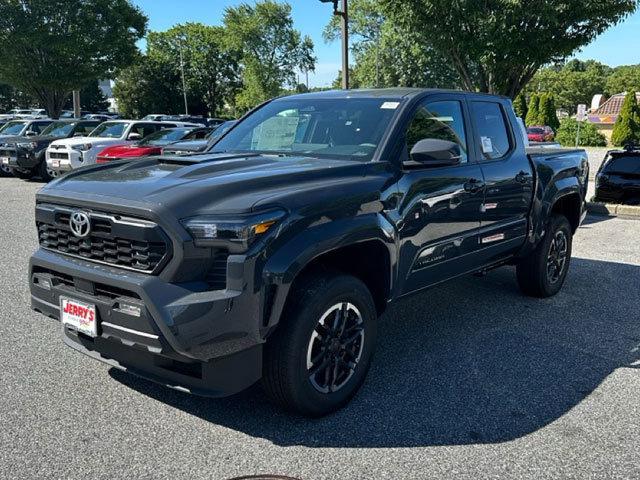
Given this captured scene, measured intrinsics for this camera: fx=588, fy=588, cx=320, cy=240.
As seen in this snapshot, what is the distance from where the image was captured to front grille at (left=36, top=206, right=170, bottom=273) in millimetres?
2877

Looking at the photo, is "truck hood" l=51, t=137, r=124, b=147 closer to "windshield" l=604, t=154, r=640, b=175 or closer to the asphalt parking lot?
the asphalt parking lot

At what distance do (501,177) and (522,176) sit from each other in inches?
16.0

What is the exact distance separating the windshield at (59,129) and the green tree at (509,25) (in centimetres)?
932

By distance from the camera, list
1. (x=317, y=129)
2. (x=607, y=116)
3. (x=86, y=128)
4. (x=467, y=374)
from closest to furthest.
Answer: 1. (x=467, y=374)
2. (x=317, y=129)
3. (x=86, y=128)
4. (x=607, y=116)

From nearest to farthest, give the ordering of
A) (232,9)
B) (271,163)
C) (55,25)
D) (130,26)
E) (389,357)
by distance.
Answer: (271,163), (389,357), (55,25), (130,26), (232,9)

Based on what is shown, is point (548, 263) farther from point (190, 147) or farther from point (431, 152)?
point (190, 147)

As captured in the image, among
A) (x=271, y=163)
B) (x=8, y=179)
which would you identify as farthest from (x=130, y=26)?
(x=271, y=163)

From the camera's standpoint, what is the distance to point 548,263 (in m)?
5.77

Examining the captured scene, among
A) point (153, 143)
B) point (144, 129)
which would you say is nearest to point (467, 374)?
point (153, 143)

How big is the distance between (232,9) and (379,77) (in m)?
16.3

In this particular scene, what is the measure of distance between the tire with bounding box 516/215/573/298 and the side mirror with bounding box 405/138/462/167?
2.28 m

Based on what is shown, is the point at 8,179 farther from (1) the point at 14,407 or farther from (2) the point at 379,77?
(2) the point at 379,77

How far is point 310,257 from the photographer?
3057mm

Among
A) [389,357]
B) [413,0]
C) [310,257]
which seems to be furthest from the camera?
[413,0]
